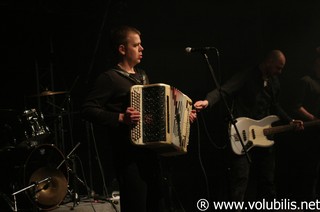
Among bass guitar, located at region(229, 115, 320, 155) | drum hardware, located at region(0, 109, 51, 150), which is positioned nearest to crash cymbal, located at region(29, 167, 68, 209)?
drum hardware, located at region(0, 109, 51, 150)

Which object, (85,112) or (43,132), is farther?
(43,132)

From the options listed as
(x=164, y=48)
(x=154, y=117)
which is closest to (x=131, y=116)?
(x=154, y=117)

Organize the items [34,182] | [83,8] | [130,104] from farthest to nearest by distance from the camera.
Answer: [83,8]
[34,182]
[130,104]

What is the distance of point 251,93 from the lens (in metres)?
4.83

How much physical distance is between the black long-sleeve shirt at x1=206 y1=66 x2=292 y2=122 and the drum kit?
2370 millimetres

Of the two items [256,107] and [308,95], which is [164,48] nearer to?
[256,107]

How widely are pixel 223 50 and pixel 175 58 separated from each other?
28.0 inches

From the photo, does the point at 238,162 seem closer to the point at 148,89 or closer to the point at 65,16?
the point at 148,89

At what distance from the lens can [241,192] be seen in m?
4.59

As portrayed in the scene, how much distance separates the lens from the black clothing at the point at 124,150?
10.1 feet

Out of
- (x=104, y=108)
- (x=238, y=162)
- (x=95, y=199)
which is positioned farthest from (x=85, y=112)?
(x=95, y=199)

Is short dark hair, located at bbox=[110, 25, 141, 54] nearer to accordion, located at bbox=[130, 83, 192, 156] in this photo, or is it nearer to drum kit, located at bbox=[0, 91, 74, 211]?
accordion, located at bbox=[130, 83, 192, 156]

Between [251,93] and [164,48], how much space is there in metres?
1.90

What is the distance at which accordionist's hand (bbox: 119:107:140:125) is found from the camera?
2994 millimetres
